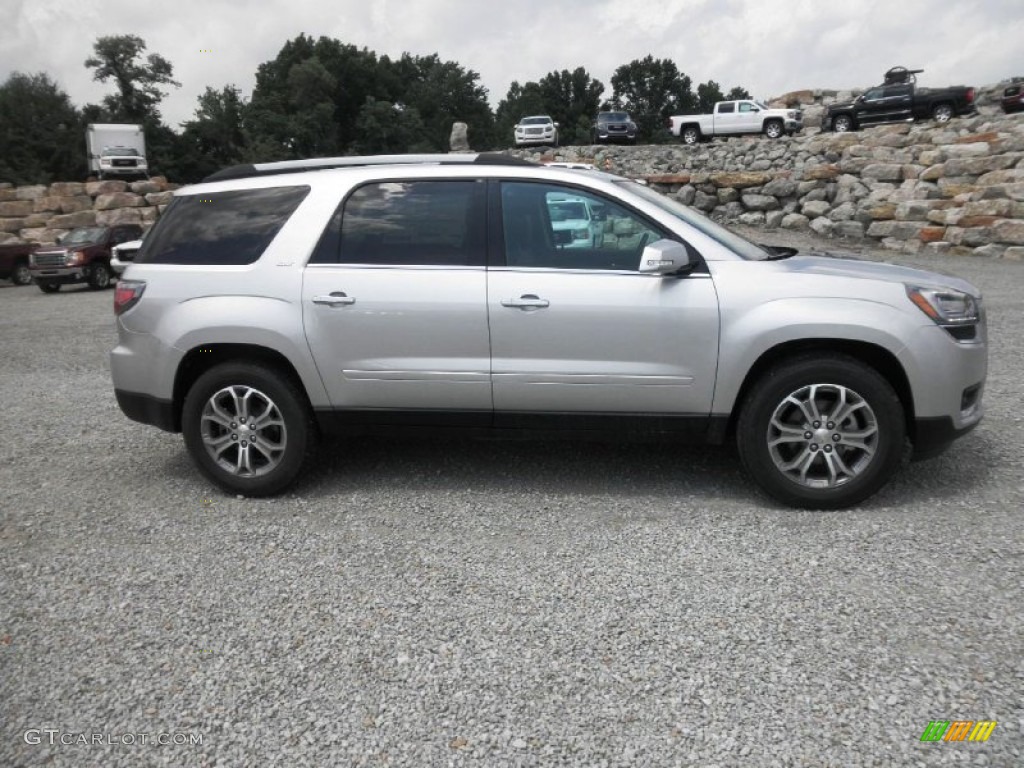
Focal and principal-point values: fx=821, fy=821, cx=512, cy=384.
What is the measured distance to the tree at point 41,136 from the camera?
48.3 meters

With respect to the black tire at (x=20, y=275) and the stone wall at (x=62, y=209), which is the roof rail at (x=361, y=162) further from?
the stone wall at (x=62, y=209)

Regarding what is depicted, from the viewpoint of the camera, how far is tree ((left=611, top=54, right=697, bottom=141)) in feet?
312

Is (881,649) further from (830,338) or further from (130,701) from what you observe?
(130,701)

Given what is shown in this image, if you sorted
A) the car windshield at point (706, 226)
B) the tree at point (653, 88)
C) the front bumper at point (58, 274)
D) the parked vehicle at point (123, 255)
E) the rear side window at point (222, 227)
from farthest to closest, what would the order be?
the tree at point (653, 88), the front bumper at point (58, 274), the parked vehicle at point (123, 255), the rear side window at point (222, 227), the car windshield at point (706, 226)

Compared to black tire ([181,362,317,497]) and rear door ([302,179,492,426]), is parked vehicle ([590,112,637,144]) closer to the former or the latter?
rear door ([302,179,492,426])

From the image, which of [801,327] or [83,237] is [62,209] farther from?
[801,327]

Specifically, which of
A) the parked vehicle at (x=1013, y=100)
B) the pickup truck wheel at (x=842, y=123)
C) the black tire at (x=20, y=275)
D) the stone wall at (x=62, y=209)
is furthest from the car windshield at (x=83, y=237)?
the parked vehicle at (x=1013, y=100)

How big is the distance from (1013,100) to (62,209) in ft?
103

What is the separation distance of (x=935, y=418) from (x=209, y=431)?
3933 mm

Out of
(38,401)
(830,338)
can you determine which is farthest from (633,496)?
(38,401)

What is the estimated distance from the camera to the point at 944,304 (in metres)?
4.22

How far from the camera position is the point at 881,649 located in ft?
9.85

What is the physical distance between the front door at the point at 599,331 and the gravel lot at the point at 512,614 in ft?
1.80

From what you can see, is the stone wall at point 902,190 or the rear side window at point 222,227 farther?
the stone wall at point 902,190
